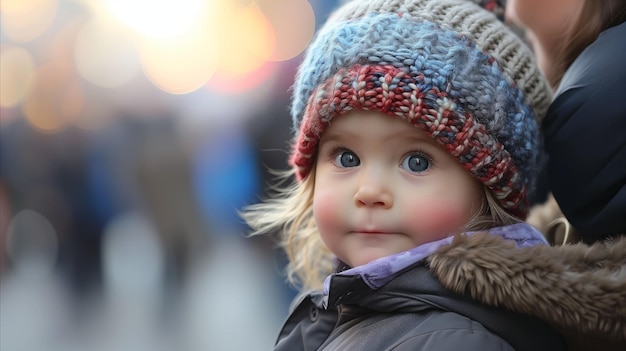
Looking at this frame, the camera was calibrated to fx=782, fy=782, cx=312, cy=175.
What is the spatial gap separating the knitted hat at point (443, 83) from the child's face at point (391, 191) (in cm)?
4

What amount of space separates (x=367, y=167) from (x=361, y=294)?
0.94 feet

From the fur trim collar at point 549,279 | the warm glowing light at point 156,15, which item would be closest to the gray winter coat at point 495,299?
the fur trim collar at point 549,279

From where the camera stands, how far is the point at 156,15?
920cm

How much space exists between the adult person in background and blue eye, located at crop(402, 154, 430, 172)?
33 centimetres

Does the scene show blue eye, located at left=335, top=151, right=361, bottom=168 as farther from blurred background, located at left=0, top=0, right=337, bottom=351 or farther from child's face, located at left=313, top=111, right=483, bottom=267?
blurred background, located at left=0, top=0, right=337, bottom=351

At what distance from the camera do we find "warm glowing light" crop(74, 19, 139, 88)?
29.2 feet

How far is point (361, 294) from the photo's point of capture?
5.63 ft

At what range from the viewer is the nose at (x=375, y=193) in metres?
1.73

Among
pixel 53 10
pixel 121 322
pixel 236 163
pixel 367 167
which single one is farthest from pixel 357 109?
pixel 53 10

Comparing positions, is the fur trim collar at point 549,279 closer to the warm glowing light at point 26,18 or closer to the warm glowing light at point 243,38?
the warm glowing light at point 243,38

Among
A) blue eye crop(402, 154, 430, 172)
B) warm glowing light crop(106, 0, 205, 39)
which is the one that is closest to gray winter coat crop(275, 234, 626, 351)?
blue eye crop(402, 154, 430, 172)

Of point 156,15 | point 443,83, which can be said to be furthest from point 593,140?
point 156,15

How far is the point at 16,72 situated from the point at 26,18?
0.65 m

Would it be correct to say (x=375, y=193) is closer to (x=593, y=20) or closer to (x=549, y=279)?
(x=549, y=279)
